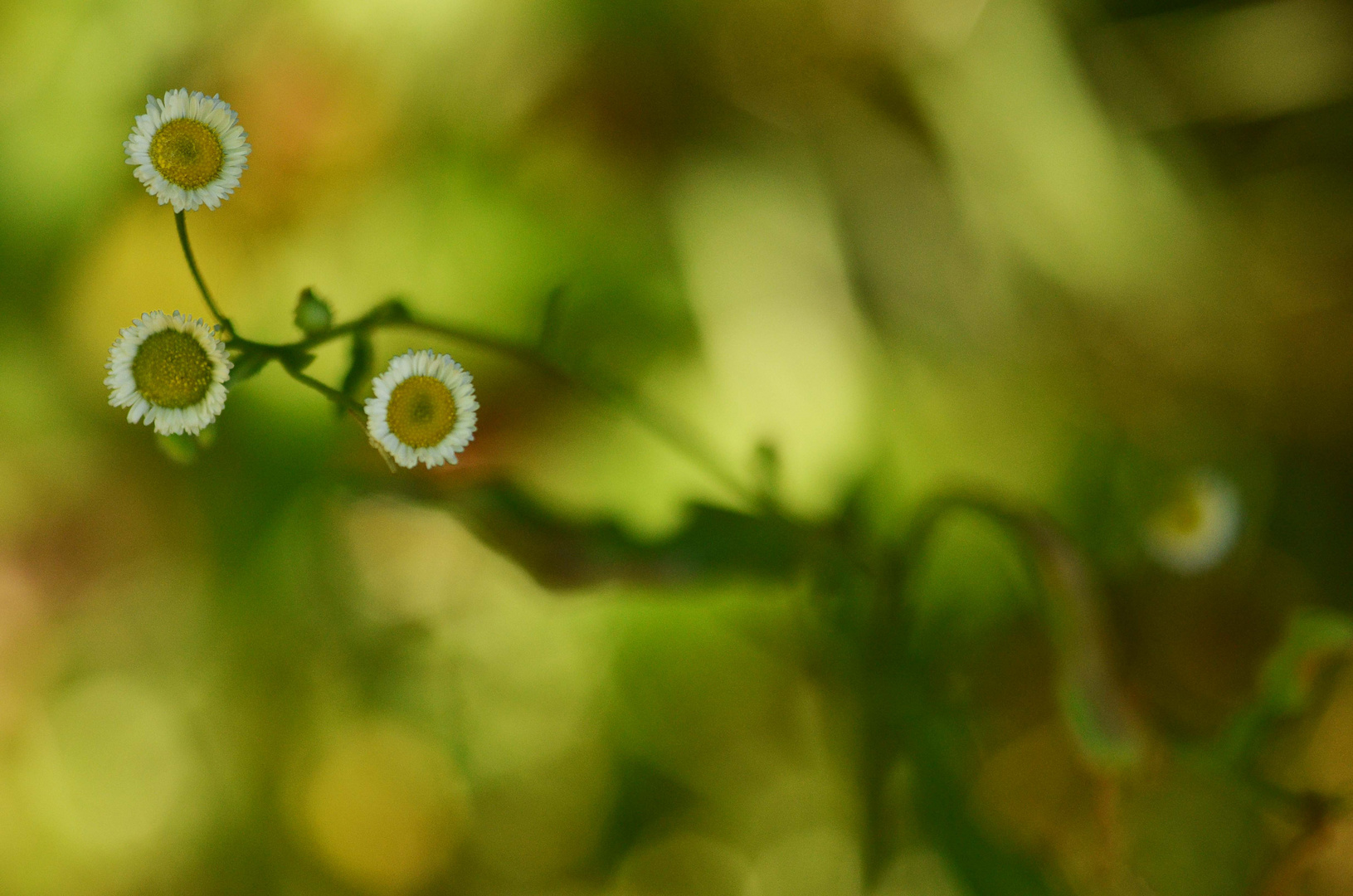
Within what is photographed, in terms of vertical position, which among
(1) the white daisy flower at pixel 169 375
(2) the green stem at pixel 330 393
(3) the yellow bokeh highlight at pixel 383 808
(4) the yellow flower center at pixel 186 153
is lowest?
(3) the yellow bokeh highlight at pixel 383 808

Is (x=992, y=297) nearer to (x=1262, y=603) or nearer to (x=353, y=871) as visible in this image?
(x=1262, y=603)

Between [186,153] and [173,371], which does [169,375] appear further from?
[186,153]

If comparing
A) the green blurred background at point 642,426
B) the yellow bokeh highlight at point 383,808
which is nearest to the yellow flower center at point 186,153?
the green blurred background at point 642,426

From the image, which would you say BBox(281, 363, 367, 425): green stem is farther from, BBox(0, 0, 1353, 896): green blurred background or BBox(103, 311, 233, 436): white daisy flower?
BBox(0, 0, 1353, 896): green blurred background

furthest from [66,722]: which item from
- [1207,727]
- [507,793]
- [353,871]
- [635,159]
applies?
[1207,727]

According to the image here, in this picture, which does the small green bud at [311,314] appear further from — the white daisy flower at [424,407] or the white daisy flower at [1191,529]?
the white daisy flower at [1191,529]

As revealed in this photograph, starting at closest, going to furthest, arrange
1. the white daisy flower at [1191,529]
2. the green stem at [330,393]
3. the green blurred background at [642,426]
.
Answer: the green stem at [330,393], the white daisy flower at [1191,529], the green blurred background at [642,426]

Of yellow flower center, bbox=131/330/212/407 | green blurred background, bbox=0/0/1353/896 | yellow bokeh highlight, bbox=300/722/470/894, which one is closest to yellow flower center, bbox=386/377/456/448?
yellow flower center, bbox=131/330/212/407

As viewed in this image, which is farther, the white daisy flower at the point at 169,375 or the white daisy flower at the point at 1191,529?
the white daisy flower at the point at 1191,529

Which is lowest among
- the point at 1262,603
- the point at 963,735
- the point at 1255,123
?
the point at 963,735
